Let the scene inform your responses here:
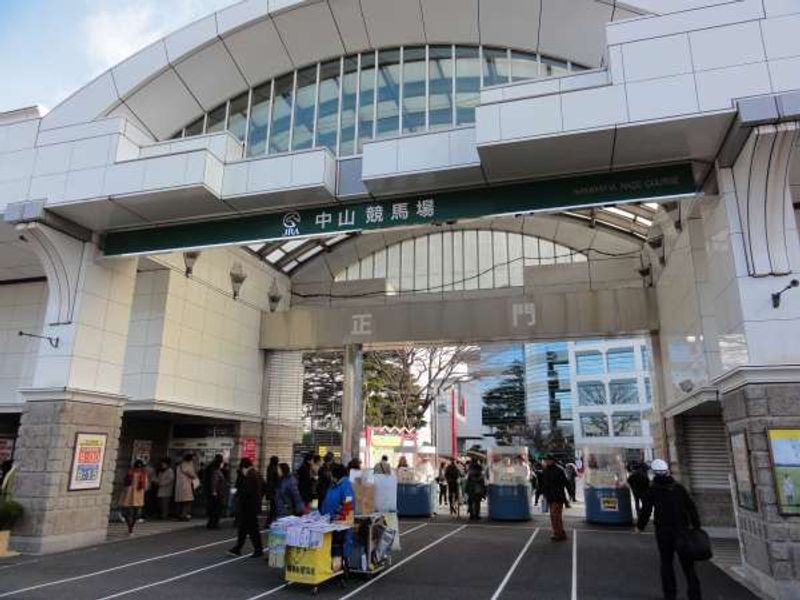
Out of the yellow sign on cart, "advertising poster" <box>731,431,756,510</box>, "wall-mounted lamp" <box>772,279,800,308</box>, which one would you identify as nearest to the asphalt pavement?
the yellow sign on cart

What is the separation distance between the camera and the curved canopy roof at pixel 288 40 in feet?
37.6

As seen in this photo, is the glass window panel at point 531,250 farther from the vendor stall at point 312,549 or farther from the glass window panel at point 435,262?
the vendor stall at point 312,549

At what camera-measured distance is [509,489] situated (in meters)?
14.4

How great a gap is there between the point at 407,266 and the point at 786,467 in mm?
13122

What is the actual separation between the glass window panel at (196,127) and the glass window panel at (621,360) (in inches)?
2201

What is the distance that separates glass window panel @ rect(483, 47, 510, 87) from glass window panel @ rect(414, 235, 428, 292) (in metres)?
7.29

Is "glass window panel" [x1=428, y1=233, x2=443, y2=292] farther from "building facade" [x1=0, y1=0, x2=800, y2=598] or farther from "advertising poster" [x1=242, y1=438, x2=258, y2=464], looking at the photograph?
"advertising poster" [x1=242, y1=438, x2=258, y2=464]

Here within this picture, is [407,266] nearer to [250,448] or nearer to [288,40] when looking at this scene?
[250,448]

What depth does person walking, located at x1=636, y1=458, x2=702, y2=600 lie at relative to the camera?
5.90 m

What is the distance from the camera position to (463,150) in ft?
28.4

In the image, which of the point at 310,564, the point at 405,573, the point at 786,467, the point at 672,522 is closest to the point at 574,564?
the point at 405,573

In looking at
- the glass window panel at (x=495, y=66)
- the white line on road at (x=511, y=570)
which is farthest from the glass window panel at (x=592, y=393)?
the glass window panel at (x=495, y=66)

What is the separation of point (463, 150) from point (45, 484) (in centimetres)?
876

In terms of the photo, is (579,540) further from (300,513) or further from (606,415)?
(606,415)
